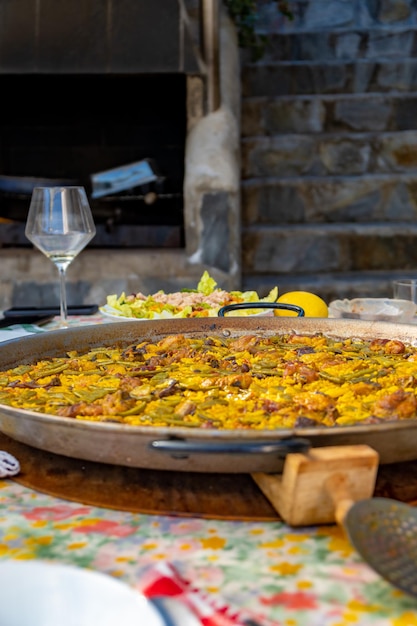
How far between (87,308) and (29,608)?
1.71 metres

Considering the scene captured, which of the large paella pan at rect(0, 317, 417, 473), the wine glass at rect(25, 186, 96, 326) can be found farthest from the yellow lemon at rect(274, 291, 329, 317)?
the large paella pan at rect(0, 317, 417, 473)

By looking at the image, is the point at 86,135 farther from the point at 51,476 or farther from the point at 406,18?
the point at 51,476

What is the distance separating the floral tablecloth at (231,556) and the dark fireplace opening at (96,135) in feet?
11.3

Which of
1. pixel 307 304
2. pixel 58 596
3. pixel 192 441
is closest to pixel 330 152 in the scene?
pixel 307 304

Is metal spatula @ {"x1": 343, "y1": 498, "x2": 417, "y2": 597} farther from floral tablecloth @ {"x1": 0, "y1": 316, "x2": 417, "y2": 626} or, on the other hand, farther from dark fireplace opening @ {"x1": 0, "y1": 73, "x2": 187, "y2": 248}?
dark fireplace opening @ {"x1": 0, "y1": 73, "x2": 187, "y2": 248}

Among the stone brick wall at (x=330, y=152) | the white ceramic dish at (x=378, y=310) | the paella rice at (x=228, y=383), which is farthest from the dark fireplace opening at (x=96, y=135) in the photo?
the paella rice at (x=228, y=383)

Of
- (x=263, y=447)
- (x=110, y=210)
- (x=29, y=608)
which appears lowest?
(x=29, y=608)

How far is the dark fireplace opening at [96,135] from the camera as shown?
424 centimetres

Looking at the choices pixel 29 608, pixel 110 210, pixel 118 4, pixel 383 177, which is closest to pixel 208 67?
pixel 118 4

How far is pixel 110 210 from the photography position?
4.11 m

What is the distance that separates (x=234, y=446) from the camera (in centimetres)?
73

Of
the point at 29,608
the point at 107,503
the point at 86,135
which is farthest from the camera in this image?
the point at 86,135

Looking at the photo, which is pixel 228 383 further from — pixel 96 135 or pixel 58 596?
pixel 96 135

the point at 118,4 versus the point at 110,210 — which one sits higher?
the point at 118,4
